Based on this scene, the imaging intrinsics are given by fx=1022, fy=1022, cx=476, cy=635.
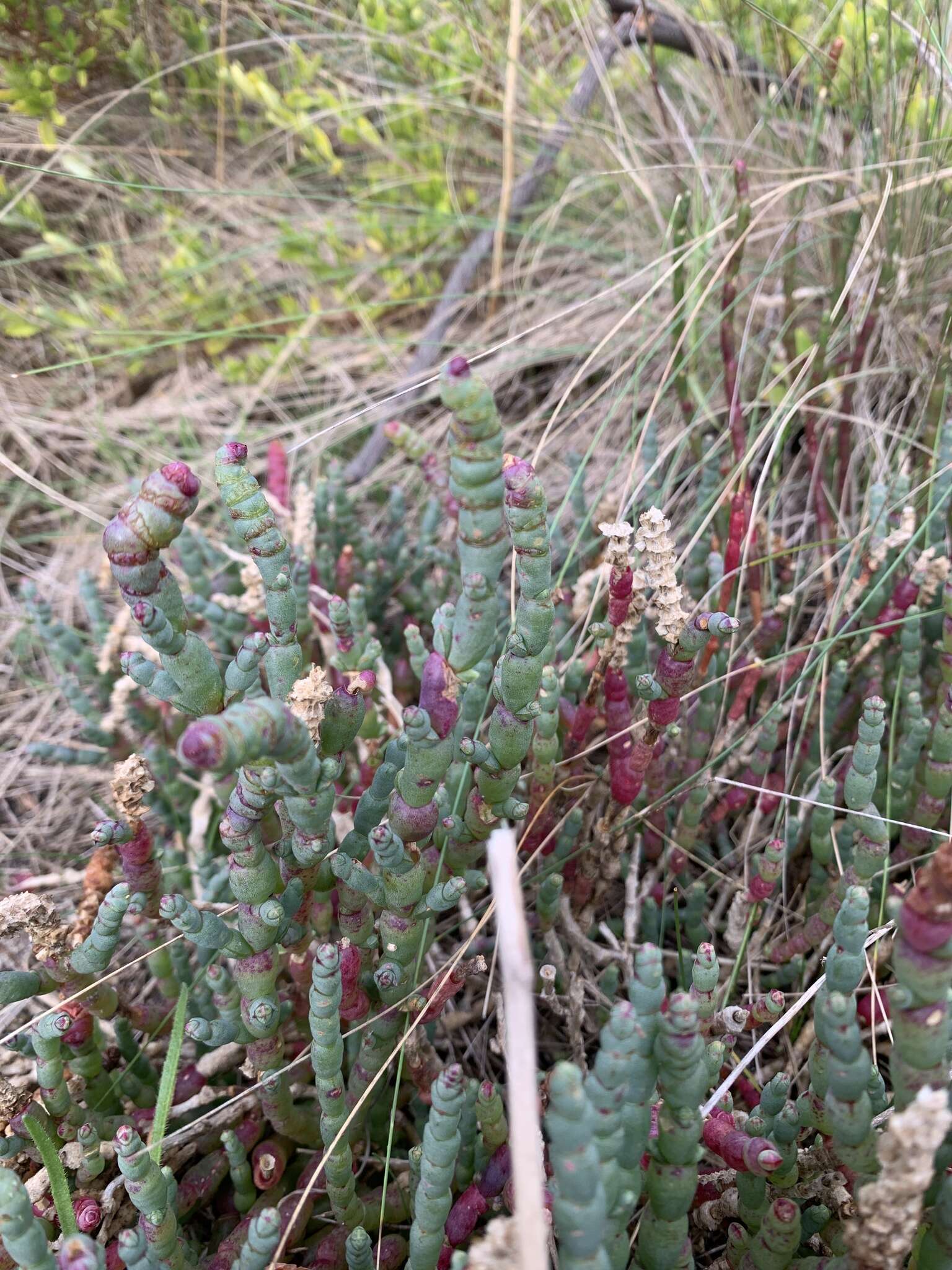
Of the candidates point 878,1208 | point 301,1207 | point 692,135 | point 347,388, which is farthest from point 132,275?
point 878,1208

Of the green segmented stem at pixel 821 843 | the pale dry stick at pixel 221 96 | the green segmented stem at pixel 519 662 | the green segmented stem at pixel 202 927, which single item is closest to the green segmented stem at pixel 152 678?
the green segmented stem at pixel 202 927

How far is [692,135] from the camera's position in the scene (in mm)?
3143

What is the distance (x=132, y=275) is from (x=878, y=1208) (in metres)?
3.69

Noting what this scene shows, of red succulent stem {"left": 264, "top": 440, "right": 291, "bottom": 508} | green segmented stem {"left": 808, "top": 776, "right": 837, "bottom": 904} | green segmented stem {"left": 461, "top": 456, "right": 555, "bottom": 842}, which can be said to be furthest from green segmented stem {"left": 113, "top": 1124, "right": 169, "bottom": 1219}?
red succulent stem {"left": 264, "top": 440, "right": 291, "bottom": 508}

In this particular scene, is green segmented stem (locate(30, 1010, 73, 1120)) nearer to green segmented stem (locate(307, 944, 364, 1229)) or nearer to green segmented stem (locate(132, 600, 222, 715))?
green segmented stem (locate(307, 944, 364, 1229))

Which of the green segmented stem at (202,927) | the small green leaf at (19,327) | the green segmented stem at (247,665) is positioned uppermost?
the green segmented stem at (247,665)

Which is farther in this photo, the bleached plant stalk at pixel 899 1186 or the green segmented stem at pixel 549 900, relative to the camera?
the green segmented stem at pixel 549 900

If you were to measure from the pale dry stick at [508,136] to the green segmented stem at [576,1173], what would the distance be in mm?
2667

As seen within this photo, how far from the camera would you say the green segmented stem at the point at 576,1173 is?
0.85m

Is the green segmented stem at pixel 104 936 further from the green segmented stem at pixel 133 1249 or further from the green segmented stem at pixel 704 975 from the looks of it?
the green segmented stem at pixel 704 975

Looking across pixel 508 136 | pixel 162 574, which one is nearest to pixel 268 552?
pixel 162 574

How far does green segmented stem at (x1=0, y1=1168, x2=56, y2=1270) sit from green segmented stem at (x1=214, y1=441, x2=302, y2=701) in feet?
1.89

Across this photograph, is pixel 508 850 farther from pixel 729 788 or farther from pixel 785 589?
pixel 785 589

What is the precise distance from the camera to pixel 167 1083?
137 centimetres
